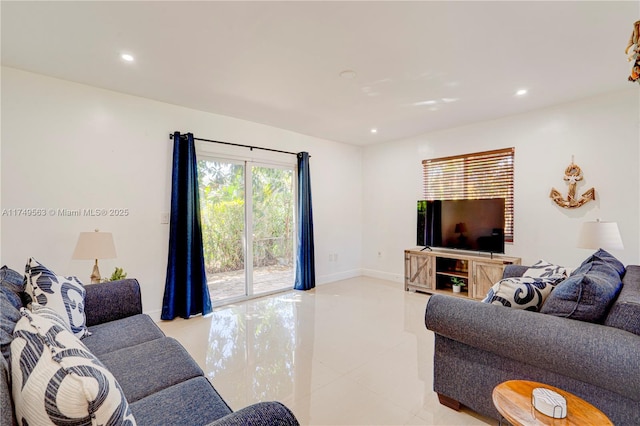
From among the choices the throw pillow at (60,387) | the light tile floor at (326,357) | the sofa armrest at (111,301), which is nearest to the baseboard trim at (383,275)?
the light tile floor at (326,357)

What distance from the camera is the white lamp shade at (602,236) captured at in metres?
2.82

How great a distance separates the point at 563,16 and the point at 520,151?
230 cm

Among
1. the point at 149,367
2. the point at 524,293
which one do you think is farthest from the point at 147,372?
the point at 524,293

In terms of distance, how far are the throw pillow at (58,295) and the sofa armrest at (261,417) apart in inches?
53.9

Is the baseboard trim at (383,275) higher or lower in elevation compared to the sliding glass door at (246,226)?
lower

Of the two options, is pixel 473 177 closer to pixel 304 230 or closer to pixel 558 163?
pixel 558 163

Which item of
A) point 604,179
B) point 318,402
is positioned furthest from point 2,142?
point 604,179

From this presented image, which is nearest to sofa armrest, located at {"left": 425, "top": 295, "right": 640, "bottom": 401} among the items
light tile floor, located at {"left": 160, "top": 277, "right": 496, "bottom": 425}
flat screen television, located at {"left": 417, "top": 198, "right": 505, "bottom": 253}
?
light tile floor, located at {"left": 160, "top": 277, "right": 496, "bottom": 425}

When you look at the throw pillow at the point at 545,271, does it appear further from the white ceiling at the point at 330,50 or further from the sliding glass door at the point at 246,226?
the sliding glass door at the point at 246,226

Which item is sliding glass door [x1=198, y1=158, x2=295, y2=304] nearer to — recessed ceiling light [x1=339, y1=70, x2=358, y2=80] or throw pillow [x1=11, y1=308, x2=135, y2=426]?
recessed ceiling light [x1=339, y1=70, x2=358, y2=80]

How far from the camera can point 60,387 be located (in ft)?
2.28

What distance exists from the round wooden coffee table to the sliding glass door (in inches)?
139

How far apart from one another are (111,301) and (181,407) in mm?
1376

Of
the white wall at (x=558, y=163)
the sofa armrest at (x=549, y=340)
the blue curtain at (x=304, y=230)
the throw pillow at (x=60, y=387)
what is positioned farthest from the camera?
the blue curtain at (x=304, y=230)
